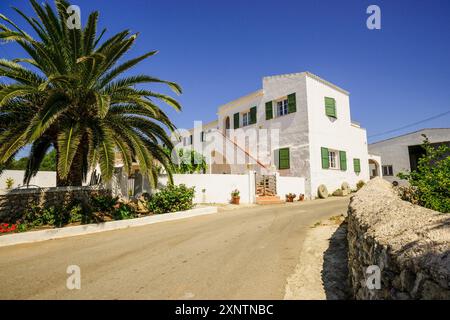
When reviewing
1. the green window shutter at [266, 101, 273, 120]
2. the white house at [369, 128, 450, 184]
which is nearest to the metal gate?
the green window shutter at [266, 101, 273, 120]

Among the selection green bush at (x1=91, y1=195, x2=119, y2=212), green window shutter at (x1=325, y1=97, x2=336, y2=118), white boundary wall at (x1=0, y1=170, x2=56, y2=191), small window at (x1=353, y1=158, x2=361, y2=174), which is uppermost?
green window shutter at (x1=325, y1=97, x2=336, y2=118)

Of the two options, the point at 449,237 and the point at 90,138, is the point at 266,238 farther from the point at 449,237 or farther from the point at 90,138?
the point at 90,138

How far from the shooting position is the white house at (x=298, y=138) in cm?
1809

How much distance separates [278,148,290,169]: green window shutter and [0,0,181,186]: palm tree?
11764mm

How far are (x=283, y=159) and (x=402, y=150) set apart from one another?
14580 mm

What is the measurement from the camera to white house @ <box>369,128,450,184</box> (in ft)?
77.5

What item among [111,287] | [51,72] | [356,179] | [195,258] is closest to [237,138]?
[356,179]

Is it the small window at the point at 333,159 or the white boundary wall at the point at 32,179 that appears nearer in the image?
the white boundary wall at the point at 32,179

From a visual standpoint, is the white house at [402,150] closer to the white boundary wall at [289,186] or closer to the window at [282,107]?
the white boundary wall at [289,186]

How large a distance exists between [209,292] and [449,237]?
9.41 feet

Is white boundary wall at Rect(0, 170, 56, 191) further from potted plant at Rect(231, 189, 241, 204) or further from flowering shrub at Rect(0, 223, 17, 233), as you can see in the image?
potted plant at Rect(231, 189, 241, 204)

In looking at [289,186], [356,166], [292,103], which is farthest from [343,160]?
[292,103]

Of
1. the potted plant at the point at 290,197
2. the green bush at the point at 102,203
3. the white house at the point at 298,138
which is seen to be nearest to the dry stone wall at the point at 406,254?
the green bush at the point at 102,203

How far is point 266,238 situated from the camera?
6672mm
